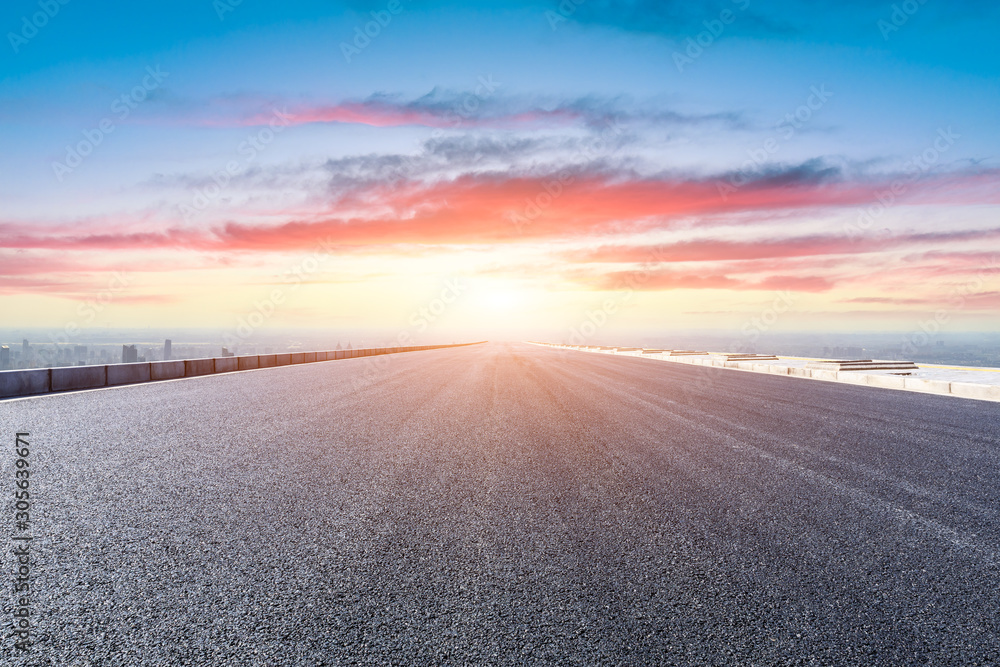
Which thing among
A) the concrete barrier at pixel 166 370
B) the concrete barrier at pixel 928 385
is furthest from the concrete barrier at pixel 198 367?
the concrete barrier at pixel 928 385

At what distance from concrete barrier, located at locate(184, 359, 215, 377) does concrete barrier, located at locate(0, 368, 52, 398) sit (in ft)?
20.0

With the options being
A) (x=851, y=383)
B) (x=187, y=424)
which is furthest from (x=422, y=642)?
(x=851, y=383)

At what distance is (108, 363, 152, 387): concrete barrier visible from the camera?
56.9ft

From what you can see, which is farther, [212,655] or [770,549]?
[770,549]

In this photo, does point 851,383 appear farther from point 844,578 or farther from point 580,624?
point 580,624

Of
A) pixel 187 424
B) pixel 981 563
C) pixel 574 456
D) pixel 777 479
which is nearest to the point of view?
pixel 981 563

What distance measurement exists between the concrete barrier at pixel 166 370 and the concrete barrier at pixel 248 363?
4.96 metres

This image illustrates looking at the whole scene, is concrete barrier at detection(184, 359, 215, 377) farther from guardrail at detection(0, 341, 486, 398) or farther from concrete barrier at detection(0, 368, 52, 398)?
concrete barrier at detection(0, 368, 52, 398)

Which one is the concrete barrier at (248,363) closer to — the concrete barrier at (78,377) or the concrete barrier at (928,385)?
the concrete barrier at (78,377)

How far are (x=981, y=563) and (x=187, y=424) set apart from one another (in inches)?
398

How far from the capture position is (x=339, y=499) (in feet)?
17.7

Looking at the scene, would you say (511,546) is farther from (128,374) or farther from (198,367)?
(198,367)

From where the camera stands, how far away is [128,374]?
18.1 meters

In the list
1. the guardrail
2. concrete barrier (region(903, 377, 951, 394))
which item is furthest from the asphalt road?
concrete barrier (region(903, 377, 951, 394))
